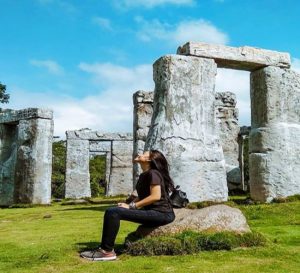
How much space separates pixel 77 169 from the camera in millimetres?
22719

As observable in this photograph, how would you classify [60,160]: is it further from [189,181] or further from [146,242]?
[146,242]

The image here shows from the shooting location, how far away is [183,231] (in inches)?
239

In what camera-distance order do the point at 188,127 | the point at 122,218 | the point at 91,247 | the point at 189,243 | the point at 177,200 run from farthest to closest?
the point at 188,127 < the point at 177,200 < the point at 91,247 < the point at 122,218 < the point at 189,243

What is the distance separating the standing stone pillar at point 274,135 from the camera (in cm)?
1131

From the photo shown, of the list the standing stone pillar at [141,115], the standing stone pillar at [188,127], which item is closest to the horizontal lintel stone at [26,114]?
the standing stone pillar at [141,115]

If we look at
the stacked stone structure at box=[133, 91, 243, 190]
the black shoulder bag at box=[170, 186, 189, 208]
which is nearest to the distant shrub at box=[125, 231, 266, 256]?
the black shoulder bag at box=[170, 186, 189, 208]

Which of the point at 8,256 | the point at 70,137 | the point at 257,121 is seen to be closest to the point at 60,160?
the point at 70,137

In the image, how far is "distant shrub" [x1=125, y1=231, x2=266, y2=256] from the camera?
5812 mm

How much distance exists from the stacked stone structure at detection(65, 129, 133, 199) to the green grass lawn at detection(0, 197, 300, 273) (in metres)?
13.8

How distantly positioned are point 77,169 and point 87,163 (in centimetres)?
55

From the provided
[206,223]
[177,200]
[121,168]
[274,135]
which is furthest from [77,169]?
[206,223]

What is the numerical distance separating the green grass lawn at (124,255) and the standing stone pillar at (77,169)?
13.6m

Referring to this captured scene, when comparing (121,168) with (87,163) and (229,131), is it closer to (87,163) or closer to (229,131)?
(87,163)

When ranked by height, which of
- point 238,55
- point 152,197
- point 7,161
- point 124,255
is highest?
point 238,55
